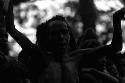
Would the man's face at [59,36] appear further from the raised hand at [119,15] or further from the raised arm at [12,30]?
the raised hand at [119,15]

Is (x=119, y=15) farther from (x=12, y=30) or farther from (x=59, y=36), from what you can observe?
(x=12, y=30)

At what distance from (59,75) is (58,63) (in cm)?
16

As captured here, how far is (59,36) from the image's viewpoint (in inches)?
167

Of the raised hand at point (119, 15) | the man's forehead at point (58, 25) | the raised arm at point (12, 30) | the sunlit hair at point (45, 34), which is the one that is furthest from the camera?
the sunlit hair at point (45, 34)

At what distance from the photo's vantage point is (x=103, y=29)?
14398 mm

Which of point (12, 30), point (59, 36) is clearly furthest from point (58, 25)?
point (12, 30)

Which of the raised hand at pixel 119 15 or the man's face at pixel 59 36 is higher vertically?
the raised hand at pixel 119 15

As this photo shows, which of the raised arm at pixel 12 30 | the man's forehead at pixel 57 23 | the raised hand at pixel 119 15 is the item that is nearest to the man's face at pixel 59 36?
the man's forehead at pixel 57 23

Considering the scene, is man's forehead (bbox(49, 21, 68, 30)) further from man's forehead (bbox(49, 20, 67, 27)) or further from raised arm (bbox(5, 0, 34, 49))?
raised arm (bbox(5, 0, 34, 49))

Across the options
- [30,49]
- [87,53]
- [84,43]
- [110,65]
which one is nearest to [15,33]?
[30,49]

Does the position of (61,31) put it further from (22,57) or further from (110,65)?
(110,65)

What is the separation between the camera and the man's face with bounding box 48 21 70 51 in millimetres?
4242

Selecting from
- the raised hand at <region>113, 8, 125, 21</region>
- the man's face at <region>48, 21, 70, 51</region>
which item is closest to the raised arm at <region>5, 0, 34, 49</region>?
the man's face at <region>48, 21, 70, 51</region>

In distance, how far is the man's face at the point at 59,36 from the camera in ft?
13.9
